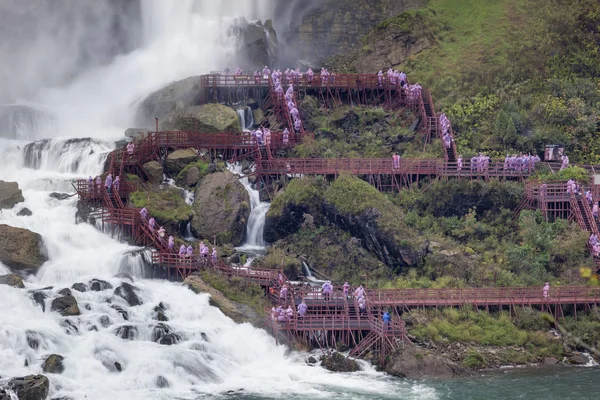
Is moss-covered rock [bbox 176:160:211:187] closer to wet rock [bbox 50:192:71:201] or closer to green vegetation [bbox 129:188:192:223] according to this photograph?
green vegetation [bbox 129:188:192:223]

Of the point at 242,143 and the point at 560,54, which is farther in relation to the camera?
the point at 560,54

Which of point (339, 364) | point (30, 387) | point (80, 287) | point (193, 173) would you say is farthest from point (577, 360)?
point (193, 173)

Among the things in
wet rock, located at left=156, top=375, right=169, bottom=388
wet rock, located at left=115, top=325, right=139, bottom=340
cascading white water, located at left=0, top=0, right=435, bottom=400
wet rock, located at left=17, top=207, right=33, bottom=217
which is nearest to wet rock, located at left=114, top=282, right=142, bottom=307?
cascading white water, located at left=0, top=0, right=435, bottom=400

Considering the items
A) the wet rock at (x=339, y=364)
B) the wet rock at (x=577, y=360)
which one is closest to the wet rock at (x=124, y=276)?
the wet rock at (x=339, y=364)

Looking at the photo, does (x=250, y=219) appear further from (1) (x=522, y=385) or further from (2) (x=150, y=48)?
(2) (x=150, y=48)

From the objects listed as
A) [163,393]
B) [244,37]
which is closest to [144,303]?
[163,393]

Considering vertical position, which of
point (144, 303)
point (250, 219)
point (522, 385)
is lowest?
point (522, 385)

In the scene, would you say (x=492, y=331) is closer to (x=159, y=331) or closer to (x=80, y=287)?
(x=159, y=331)
